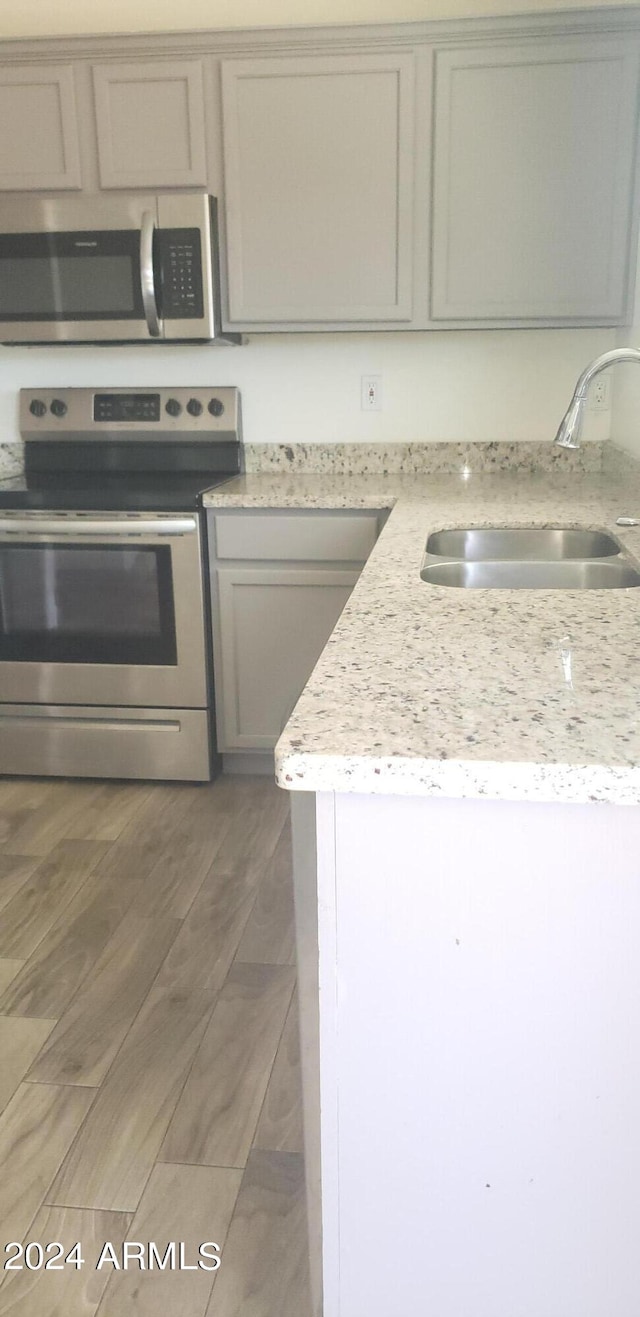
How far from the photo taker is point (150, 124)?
8.86ft

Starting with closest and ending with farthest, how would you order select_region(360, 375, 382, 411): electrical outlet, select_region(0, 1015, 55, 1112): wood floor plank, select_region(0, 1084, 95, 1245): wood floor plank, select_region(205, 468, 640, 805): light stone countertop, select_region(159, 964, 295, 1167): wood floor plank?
select_region(205, 468, 640, 805): light stone countertop → select_region(0, 1084, 95, 1245): wood floor plank → select_region(159, 964, 295, 1167): wood floor plank → select_region(0, 1015, 55, 1112): wood floor plank → select_region(360, 375, 382, 411): electrical outlet

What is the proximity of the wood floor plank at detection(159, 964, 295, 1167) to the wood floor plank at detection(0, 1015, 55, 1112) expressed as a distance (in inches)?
11.6

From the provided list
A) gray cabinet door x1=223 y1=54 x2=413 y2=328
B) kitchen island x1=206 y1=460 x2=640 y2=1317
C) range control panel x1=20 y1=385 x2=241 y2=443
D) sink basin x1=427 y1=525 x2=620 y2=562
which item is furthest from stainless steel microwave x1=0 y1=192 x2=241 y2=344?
kitchen island x1=206 y1=460 x2=640 y2=1317

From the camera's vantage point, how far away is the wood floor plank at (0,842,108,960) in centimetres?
211

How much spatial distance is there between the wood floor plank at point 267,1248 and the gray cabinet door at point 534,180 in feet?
7.16

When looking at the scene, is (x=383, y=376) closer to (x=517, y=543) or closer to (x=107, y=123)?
(x=107, y=123)

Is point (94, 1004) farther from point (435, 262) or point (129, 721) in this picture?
point (435, 262)

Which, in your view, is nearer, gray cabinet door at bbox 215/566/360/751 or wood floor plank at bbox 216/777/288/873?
wood floor plank at bbox 216/777/288/873

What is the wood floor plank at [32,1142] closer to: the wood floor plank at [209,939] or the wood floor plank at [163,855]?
the wood floor plank at [209,939]

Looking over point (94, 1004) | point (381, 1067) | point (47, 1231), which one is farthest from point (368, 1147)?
point (94, 1004)

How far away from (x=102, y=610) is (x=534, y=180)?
166cm

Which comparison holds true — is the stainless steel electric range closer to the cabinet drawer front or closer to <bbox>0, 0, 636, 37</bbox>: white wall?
the cabinet drawer front

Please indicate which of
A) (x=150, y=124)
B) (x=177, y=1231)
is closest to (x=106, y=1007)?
(x=177, y=1231)

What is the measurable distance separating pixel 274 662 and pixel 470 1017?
1990 mm
